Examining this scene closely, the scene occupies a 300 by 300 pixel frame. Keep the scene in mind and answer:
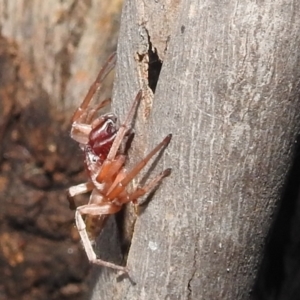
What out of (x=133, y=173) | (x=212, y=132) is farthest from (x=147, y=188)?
(x=212, y=132)

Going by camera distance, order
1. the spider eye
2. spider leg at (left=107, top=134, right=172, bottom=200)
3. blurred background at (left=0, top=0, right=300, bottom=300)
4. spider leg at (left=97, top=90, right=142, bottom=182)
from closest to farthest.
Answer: spider leg at (left=107, top=134, right=172, bottom=200) → spider leg at (left=97, top=90, right=142, bottom=182) → the spider eye → blurred background at (left=0, top=0, right=300, bottom=300)

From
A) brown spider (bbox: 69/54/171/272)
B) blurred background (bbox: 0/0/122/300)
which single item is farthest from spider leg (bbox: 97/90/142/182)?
blurred background (bbox: 0/0/122/300)

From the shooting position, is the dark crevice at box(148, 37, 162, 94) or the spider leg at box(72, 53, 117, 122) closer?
the dark crevice at box(148, 37, 162, 94)

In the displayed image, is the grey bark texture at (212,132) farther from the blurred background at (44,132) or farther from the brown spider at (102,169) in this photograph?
the blurred background at (44,132)

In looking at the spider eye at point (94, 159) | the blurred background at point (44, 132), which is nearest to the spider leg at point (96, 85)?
the spider eye at point (94, 159)

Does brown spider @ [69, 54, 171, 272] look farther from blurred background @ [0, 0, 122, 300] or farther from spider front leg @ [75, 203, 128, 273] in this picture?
blurred background @ [0, 0, 122, 300]

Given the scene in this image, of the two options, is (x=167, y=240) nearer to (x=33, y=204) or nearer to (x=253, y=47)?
(x=253, y=47)

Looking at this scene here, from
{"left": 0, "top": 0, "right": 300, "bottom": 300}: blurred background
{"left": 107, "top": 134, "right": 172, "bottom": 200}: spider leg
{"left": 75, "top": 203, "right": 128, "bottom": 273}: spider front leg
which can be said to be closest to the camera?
{"left": 107, "top": 134, "right": 172, "bottom": 200}: spider leg
